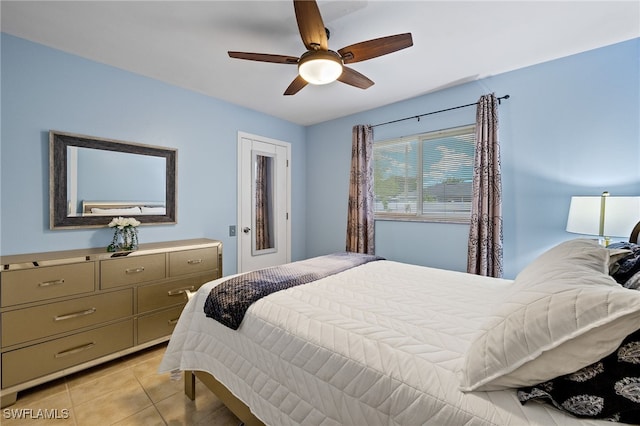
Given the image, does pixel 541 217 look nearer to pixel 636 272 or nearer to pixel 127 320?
pixel 636 272

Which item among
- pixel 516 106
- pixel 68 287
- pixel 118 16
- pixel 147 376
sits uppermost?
pixel 118 16

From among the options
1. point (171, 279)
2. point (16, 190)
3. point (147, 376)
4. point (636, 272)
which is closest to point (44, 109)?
point (16, 190)

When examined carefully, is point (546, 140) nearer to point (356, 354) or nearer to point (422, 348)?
point (422, 348)

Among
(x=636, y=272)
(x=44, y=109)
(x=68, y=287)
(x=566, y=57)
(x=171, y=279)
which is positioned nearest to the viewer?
(x=636, y=272)

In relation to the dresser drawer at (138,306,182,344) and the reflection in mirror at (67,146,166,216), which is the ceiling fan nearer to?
the reflection in mirror at (67,146,166,216)

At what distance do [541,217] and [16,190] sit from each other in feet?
14.3

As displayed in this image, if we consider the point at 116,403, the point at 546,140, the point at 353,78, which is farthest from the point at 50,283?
the point at 546,140

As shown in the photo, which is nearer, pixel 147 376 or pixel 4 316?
pixel 4 316

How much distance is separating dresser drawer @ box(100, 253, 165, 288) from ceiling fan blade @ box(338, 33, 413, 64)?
2.24 meters

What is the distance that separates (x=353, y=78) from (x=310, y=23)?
0.69 m

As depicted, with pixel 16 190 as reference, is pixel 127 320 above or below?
below

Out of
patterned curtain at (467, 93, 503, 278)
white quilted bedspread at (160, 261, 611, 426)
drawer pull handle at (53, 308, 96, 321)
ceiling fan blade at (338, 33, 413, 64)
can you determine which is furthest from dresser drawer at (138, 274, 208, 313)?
patterned curtain at (467, 93, 503, 278)

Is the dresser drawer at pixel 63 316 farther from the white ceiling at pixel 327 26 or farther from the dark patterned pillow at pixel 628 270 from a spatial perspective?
the dark patterned pillow at pixel 628 270

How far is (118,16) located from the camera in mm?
1826
